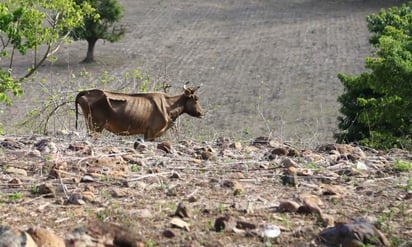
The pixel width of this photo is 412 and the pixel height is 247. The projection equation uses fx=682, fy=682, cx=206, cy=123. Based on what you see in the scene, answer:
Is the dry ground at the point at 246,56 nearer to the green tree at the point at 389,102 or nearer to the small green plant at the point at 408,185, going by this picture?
the green tree at the point at 389,102

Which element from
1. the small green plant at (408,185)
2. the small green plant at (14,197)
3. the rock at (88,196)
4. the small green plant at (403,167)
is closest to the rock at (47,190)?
the small green plant at (14,197)

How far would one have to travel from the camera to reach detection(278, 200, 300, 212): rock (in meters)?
4.71

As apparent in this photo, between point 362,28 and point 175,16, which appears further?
point 175,16

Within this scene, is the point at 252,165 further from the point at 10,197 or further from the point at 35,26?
the point at 35,26

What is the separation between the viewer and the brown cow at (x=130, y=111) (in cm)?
1187

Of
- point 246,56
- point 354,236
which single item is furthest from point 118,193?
point 246,56

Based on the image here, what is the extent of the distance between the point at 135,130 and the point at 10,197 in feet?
25.2

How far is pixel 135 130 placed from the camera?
12664 mm

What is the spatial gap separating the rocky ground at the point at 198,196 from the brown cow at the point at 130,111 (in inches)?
187

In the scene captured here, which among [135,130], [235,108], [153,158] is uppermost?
[153,158]

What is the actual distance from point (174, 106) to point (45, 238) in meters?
9.69

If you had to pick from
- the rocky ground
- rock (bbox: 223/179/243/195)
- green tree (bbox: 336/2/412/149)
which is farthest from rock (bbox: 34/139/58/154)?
green tree (bbox: 336/2/412/149)

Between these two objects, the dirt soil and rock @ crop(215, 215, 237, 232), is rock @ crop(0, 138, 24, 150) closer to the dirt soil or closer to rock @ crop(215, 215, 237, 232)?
the dirt soil

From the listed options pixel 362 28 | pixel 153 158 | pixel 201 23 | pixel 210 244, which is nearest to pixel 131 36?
pixel 201 23
